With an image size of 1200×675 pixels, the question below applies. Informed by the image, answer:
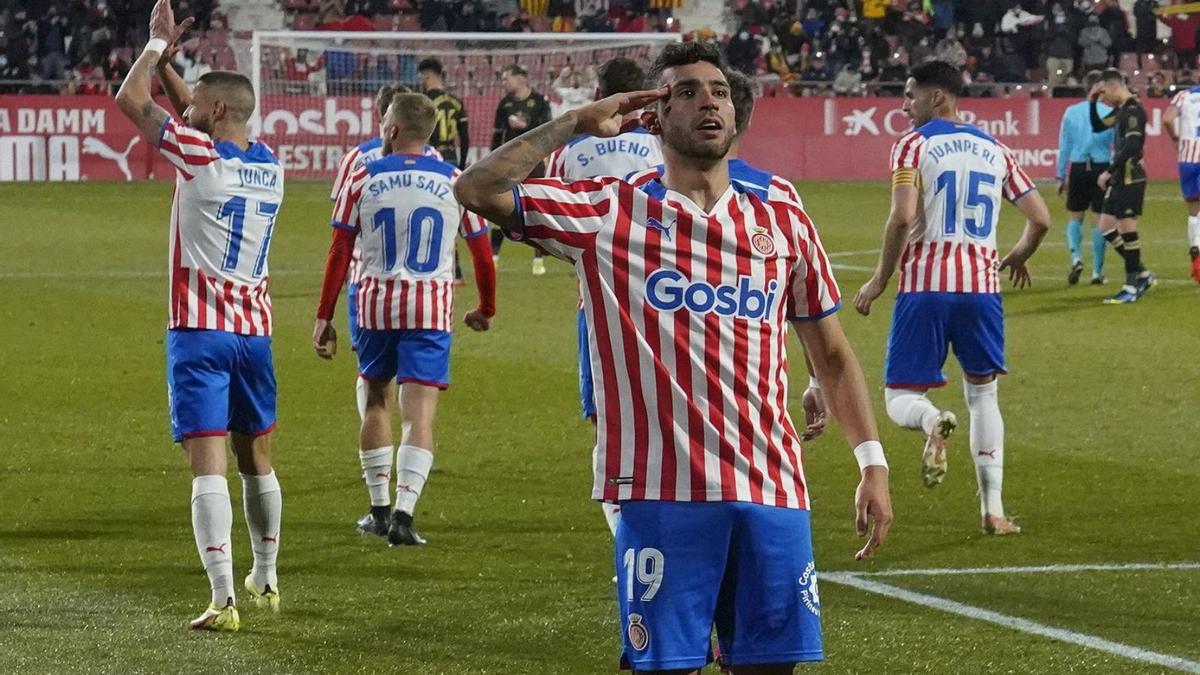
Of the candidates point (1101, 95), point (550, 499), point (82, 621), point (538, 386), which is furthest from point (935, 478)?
point (1101, 95)

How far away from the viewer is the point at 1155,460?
34.3 ft

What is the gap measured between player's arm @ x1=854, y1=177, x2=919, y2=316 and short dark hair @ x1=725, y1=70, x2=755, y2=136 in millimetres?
3865

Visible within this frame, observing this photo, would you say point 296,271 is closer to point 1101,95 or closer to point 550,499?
point 1101,95

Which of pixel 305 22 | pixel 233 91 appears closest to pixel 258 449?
pixel 233 91

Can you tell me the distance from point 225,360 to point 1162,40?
114 feet

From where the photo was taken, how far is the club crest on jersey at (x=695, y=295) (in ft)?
13.8

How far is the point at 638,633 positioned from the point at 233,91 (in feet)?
11.3

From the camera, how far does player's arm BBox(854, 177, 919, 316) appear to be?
8492 millimetres

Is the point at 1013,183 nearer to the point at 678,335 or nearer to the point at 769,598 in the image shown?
the point at 678,335

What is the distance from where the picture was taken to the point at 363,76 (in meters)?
32.1

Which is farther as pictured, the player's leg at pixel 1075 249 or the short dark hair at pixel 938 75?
the player's leg at pixel 1075 249

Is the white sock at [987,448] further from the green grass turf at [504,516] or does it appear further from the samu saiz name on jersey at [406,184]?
the samu saiz name on jersey at [406,184]

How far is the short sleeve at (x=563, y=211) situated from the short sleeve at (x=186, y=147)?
2820mm

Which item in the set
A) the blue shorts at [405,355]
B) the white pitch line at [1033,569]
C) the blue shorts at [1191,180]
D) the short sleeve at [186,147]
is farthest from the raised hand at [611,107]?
the blue shorts at [1191,180]
